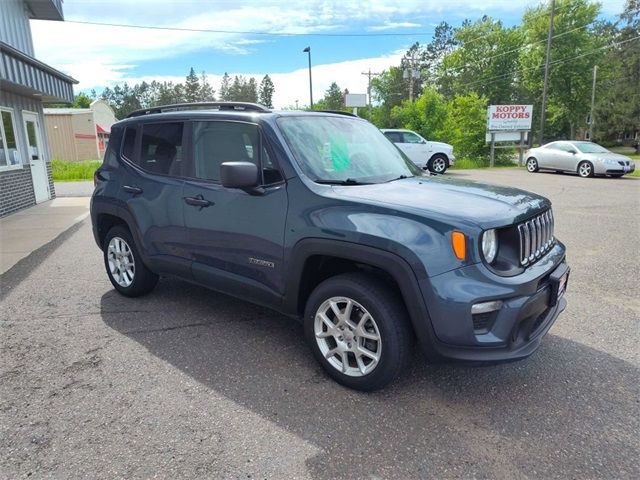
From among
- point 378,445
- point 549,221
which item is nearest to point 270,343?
point 378,445

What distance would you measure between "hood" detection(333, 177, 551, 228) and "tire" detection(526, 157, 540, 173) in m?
17.9

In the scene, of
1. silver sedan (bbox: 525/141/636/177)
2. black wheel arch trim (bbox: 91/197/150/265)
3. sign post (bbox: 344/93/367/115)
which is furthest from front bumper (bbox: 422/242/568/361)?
sign post (bbox: 344/93/367/115)

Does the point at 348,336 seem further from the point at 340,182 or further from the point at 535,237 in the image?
the point at 535,237

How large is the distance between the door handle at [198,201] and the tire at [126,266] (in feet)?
3.51

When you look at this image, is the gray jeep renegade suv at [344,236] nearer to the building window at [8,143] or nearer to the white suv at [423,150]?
the building window at [8,143]

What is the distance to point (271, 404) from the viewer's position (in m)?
2.96

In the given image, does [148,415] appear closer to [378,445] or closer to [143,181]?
[378,445]

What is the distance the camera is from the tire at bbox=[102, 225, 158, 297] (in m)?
4.69

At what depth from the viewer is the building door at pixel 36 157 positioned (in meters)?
11.9

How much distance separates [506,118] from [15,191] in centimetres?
2203

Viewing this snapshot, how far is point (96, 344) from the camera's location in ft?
12.7

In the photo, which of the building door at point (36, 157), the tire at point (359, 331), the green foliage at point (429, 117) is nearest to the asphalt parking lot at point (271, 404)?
the tire at point (359, 331)

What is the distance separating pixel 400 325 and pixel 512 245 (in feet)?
2.76

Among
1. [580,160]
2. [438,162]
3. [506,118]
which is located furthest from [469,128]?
[580,160]
